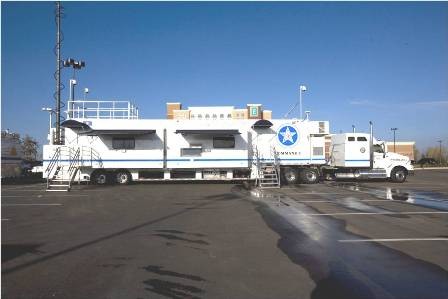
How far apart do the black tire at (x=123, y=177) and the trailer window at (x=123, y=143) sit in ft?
4.91

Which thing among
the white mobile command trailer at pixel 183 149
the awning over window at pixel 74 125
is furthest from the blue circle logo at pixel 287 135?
the awning over window at pixel 74 125

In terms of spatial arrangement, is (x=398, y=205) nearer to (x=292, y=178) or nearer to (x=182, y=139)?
(x=292, y=178)

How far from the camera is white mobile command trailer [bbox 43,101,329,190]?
23.3 meters

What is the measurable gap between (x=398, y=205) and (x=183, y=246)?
9.29m

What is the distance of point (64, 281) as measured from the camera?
19.4ft

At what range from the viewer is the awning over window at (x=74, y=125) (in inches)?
898

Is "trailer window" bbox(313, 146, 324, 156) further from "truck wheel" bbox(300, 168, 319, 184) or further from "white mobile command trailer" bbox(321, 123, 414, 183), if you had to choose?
"white mobile command trailer" bbox(321, 123, 414, 183)

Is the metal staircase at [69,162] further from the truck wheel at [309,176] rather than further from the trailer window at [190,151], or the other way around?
the truck wheel at [309,176]

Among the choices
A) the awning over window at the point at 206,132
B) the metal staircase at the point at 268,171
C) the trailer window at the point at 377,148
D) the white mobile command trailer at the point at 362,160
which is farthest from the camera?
the trailer window at the point at 377,148

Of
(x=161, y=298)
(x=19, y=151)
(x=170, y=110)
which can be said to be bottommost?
(x=161, y=298)

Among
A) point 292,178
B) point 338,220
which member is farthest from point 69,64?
point 338,220

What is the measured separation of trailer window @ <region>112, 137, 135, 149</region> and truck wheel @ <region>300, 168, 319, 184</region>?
1027 cm

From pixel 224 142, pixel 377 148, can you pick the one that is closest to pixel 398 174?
pixel 377 148

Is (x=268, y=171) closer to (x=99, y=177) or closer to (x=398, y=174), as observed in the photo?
(x=398, y=174)
